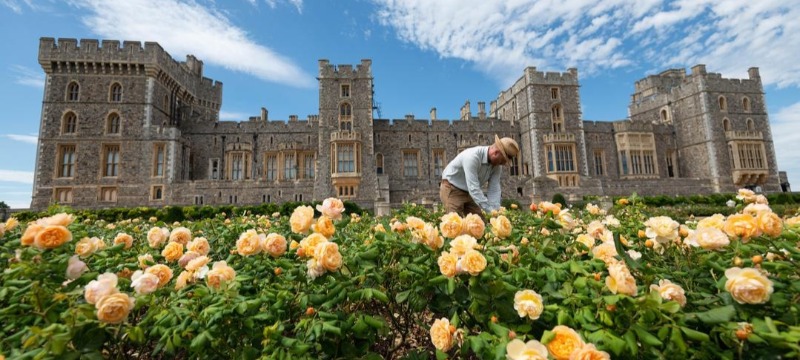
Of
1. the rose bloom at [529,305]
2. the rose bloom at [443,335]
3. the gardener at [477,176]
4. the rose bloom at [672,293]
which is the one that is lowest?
the rose bloom at [443,335]

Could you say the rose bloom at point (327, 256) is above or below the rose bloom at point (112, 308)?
above

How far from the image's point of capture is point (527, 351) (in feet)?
3.78

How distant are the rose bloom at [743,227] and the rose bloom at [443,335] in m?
1.48

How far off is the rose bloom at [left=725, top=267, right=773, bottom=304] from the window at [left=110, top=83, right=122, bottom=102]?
3120cm

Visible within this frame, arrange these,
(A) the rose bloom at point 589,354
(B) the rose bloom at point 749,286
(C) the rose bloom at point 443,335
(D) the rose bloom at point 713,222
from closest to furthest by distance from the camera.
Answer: (A) the rose bloom at point 589,354, (B) the rose bloom at point 749,286, (C) the rose bloom at point 443,335, (D) the rose bloom at point 713,222

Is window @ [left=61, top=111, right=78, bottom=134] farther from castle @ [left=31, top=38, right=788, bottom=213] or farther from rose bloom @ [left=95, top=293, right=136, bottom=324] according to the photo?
rose bloom @ [left=95, top=293, right=136, bottom=324]

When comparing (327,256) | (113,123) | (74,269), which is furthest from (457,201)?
(113,123)

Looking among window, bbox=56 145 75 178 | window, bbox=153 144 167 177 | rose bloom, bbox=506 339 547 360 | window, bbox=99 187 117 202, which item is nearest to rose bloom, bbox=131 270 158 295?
rose bloom, bbox=506 339 547 360

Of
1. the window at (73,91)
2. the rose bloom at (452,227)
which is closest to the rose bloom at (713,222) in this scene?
the rose bloom at (452,227)

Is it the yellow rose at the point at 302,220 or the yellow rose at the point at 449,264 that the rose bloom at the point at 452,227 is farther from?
the yellow rose at the point at 302,220

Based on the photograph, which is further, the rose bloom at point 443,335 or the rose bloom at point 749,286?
the rose bloom at point 443,335

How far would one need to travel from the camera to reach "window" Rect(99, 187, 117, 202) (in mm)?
23188

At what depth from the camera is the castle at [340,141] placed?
23.3m

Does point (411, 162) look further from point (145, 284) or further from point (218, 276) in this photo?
point (145, 284)
